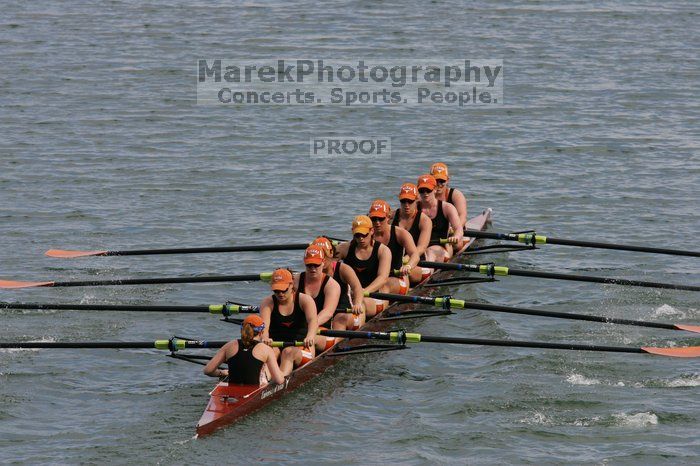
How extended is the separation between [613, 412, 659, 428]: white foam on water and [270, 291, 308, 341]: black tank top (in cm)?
431

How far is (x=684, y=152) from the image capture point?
96.0ft

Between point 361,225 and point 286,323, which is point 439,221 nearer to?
point 361,225

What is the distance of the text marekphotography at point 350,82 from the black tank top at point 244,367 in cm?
1956

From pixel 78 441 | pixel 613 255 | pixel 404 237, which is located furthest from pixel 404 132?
pixel 78 441

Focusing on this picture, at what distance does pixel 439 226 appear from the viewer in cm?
2095

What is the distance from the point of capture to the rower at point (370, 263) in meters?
18.0

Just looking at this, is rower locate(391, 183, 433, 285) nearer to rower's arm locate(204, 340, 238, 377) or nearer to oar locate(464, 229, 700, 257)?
oar locate(464, 229, 700, 257)

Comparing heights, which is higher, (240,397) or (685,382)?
(240,397)

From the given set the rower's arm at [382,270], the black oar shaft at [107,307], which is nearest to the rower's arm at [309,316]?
the black oar shaft at [107,307]

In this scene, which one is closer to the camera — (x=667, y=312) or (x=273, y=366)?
(x=273, y=366)

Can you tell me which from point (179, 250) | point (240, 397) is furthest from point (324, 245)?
point (179, 250)

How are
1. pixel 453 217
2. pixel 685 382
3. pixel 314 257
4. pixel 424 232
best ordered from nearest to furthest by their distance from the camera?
1. pixel 314 257
2. pixel 685 382
3. pixel 424 232
4. pixel 453 217

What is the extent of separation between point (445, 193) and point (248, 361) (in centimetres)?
774

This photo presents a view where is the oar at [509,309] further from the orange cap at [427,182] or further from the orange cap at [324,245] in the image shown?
the orange cap at [427,182]
